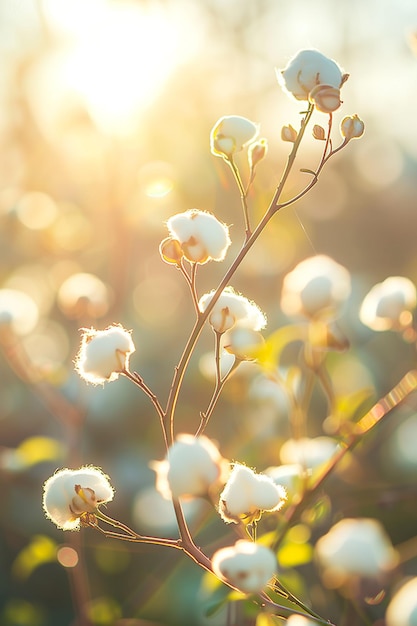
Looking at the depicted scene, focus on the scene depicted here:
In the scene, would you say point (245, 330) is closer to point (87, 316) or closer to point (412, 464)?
point (87, 316)

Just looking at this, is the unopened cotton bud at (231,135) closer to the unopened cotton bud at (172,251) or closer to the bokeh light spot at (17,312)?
the unopened cotton bud at (172,251)

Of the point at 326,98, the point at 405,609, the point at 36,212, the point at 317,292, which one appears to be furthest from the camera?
the point at 36,212

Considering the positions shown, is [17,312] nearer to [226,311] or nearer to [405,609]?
[226,311]

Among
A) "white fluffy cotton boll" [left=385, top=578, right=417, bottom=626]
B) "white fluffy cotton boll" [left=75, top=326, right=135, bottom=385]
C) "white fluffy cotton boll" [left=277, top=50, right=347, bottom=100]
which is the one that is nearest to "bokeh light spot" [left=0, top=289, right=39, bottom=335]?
"white fluffy cotton boll" [left=75, top=326, right=135, bottom=385]

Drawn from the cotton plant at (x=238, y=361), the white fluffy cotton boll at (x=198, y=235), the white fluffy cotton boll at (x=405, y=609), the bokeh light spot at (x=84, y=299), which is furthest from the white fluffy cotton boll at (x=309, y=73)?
the bokeh light spot at (x=84, y=299)

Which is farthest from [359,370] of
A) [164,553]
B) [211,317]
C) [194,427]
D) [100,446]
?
[211,317]

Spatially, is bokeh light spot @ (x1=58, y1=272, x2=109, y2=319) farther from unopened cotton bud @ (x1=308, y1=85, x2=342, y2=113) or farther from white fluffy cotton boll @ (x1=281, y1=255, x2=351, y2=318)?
unopened cotton bud @ (x1=308, y1=85, x2=342, y2=113)

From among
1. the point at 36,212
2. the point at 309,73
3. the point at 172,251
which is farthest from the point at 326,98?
the point at 36,212
